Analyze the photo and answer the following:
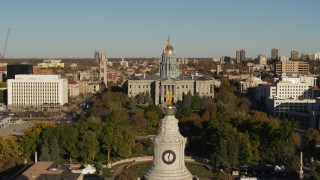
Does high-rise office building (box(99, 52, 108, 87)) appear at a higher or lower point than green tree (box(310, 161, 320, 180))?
higher

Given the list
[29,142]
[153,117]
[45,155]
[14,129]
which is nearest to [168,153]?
[45,155]

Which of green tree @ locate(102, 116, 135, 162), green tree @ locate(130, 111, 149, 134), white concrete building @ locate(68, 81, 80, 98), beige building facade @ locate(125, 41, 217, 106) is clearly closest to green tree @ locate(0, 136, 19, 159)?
green tree @ locate(102, 116, 135, 162)

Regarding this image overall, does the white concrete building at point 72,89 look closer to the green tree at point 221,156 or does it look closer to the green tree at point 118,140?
the green tree at point 118,140

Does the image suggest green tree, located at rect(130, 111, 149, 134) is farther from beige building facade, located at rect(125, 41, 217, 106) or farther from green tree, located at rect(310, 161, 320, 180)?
beige building facade, located at rect(125, 41, 217, 106)

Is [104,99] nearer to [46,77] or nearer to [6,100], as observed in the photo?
[46,77]

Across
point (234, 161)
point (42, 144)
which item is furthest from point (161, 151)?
point (42, 144)
